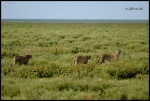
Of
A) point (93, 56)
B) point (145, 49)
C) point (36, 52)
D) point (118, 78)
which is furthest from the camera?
point (145, 49)

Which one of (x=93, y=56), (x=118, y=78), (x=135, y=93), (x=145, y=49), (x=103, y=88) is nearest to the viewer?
(x=135, y=93)

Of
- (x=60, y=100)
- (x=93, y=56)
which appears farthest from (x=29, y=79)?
(x=93, y=56)

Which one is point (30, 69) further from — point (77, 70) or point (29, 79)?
point (77, 70)

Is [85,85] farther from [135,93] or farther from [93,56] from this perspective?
[93,56]

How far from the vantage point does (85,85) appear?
26.4 feet

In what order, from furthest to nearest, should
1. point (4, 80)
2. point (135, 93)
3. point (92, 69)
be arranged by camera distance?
point (92, 69)
point (4, 80)
point (135, 93)

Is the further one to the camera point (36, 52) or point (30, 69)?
point (36, 52)

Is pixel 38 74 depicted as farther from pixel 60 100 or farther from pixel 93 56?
pixel 93 56

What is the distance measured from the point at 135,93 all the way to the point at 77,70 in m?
3.06

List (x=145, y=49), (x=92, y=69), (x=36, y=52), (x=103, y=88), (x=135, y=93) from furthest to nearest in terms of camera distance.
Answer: (x=145, y=49) → (x=36, y=52) → (x=92, y=69) → (x=103, y=88) → (x=135, y=93)

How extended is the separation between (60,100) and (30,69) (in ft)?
11.5

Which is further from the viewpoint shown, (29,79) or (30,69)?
(30,69)

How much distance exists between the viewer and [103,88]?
7.85 m

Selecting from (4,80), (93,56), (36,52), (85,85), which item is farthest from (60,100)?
(36,52)
